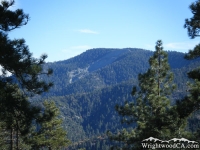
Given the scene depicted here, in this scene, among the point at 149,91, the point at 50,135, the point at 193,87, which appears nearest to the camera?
the point at 193,87

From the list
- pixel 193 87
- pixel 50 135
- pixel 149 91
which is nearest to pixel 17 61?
pixel 193 87

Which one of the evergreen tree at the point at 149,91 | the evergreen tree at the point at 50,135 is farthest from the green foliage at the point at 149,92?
the evergreen tree at the point at 50,135

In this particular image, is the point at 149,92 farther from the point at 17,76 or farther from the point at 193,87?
the point at 17,76

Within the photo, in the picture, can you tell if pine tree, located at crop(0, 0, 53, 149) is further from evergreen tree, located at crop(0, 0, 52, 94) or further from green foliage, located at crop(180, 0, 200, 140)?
green foliage, located at crop(180, 0, 200, 140)

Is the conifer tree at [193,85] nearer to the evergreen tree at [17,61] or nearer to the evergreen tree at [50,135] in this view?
the evergreen tree at [17,61]

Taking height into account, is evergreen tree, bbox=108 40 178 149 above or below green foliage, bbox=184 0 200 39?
below

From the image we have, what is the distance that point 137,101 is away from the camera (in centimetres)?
2047

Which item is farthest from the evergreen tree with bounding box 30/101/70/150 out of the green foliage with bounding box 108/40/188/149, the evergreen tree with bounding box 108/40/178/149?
the evergreen tree with bounding box 108/40/178/149

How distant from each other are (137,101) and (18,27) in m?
12.7

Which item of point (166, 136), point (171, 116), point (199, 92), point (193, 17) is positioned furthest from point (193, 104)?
point (193, 17)

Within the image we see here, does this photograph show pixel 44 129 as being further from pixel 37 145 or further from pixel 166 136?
pixel 166 136

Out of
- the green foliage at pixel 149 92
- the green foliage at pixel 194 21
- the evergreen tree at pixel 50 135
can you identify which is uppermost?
the green foliage at pixel 194 21

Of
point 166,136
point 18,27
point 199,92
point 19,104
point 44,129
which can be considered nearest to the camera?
point 199,92

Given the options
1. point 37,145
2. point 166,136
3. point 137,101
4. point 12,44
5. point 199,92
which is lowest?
point 37,145
